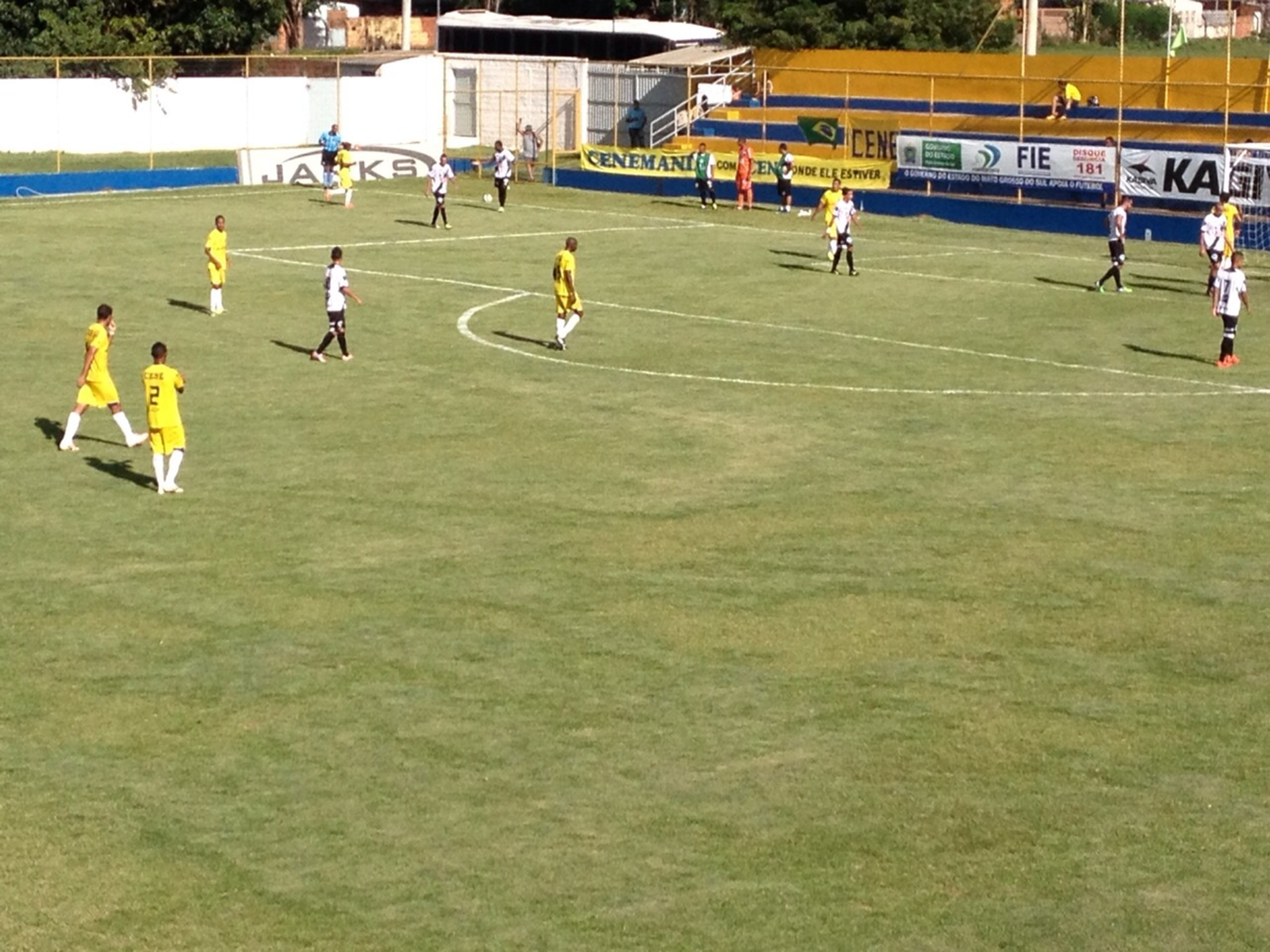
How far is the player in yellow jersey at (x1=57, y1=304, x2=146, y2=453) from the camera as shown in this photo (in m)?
24.8

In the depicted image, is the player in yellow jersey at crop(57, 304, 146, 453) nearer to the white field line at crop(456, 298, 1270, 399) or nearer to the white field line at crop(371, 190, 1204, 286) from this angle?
the white field line at crop(456, 298, 1270, 399)

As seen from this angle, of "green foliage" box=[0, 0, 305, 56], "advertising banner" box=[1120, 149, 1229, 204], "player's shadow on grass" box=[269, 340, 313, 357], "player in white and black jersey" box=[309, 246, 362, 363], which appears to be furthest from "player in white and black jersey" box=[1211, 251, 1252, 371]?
"green foliage" box=[0, 0, 305, 56]

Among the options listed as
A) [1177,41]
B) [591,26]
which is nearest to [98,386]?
[1177,41]

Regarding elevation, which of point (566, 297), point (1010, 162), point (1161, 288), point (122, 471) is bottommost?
point (122, 471)

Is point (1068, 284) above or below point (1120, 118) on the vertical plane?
below

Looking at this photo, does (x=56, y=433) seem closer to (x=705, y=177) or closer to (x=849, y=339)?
(x=849, y=339)

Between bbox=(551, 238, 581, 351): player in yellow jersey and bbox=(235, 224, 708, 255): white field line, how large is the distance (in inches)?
584

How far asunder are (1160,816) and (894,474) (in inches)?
412

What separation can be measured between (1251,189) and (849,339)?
20104 millimetres

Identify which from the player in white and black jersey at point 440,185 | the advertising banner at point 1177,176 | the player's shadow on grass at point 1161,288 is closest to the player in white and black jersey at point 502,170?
the player in white and black jersey at point 440,185

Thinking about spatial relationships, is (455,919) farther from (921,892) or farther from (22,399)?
(22,399)

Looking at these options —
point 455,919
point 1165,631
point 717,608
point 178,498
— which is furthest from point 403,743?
point 178,498

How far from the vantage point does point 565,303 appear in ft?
105

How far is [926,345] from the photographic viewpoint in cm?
3356
